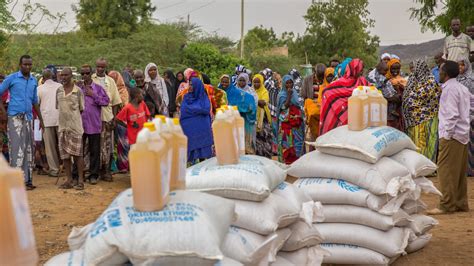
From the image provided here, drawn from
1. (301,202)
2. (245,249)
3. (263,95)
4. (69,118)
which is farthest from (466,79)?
(245,249)

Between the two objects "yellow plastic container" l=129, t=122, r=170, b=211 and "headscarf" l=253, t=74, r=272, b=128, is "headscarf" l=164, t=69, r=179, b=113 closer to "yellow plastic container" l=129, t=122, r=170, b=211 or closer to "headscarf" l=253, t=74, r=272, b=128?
"headscarf" l=253, t=74, r=272, b=128

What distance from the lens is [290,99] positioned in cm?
1198

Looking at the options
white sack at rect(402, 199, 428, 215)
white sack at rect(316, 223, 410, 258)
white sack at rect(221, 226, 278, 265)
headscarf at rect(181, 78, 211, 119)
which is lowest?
white sack at rect(316, 223, 410, 258)

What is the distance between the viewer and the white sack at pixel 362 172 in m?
5.84

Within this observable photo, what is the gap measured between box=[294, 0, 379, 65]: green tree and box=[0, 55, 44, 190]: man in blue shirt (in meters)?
33.0

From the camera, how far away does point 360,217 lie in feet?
19.4

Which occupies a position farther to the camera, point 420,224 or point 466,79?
point 466,79

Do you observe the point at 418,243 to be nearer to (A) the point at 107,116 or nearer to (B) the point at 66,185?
(B) the point at 66,185

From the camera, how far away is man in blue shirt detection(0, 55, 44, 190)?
390 inches

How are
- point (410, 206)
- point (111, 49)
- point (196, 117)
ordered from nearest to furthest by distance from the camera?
point (410, 206) < point (196, 117) < point (111, 49)

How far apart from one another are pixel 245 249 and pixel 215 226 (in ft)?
1.91

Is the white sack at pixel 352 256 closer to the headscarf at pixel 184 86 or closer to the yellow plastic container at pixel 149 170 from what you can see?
the yellow plastic container at pixel 149 170

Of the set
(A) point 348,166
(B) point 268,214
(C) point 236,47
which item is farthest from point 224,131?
(C) point 236,47

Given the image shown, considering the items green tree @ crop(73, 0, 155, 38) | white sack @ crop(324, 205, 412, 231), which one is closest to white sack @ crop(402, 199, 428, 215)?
white sack @ crop(324, 205, 412, 231)
